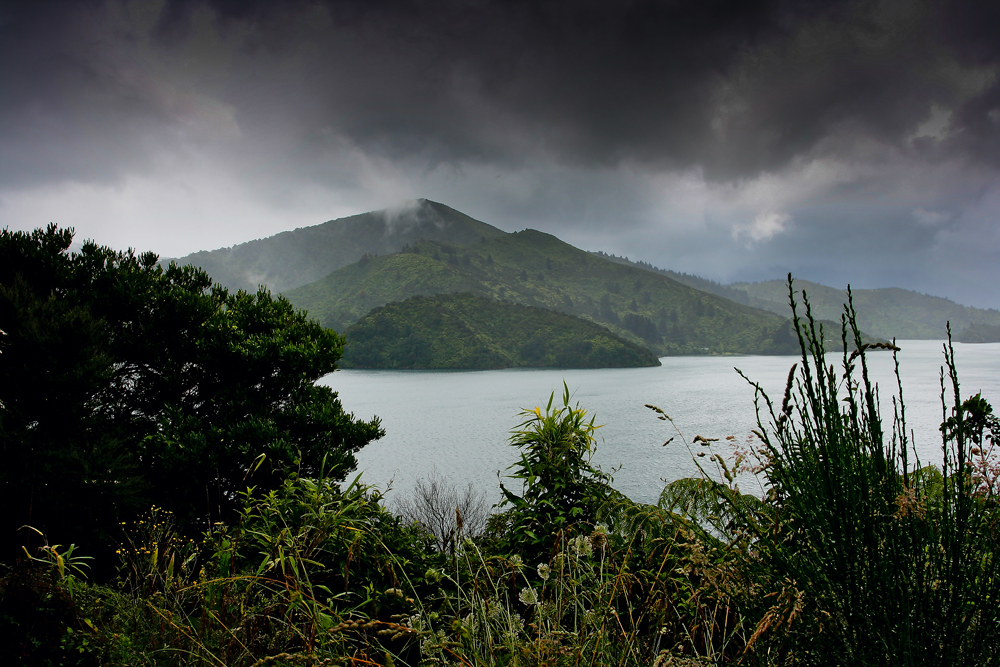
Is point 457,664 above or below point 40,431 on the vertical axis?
below

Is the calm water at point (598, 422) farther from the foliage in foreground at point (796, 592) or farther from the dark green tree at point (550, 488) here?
the foliage in foreground at point (796, 592)

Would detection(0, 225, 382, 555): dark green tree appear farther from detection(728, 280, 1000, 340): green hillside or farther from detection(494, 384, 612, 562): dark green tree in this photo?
detection(728, 280, 1000, 340): green hillside

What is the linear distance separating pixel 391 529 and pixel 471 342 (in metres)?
84.5

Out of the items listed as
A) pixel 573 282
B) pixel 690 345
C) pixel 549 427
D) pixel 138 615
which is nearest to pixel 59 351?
pixel 138 615

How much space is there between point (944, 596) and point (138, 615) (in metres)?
2.58

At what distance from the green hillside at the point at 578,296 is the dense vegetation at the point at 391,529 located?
98.0 metres

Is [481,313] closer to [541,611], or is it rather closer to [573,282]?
[573,282]

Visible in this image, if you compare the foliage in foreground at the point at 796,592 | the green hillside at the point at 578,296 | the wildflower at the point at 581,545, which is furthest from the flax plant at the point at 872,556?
the green hillside at the point at 578,296

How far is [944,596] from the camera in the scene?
127 centimetres

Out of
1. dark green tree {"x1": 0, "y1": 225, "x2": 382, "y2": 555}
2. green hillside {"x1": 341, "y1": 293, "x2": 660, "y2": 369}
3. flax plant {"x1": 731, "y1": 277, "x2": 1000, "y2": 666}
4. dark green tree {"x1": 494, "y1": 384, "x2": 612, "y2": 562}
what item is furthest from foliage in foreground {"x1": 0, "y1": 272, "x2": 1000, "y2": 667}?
green hillside {"x1": 341, "y1": 293, "x2": 660, "y2": 369}

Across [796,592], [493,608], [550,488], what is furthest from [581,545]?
[550,488]

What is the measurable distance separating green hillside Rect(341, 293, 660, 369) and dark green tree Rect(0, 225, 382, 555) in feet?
242

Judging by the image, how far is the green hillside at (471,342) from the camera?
272 feet

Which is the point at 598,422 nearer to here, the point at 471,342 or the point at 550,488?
the point at 550,488
